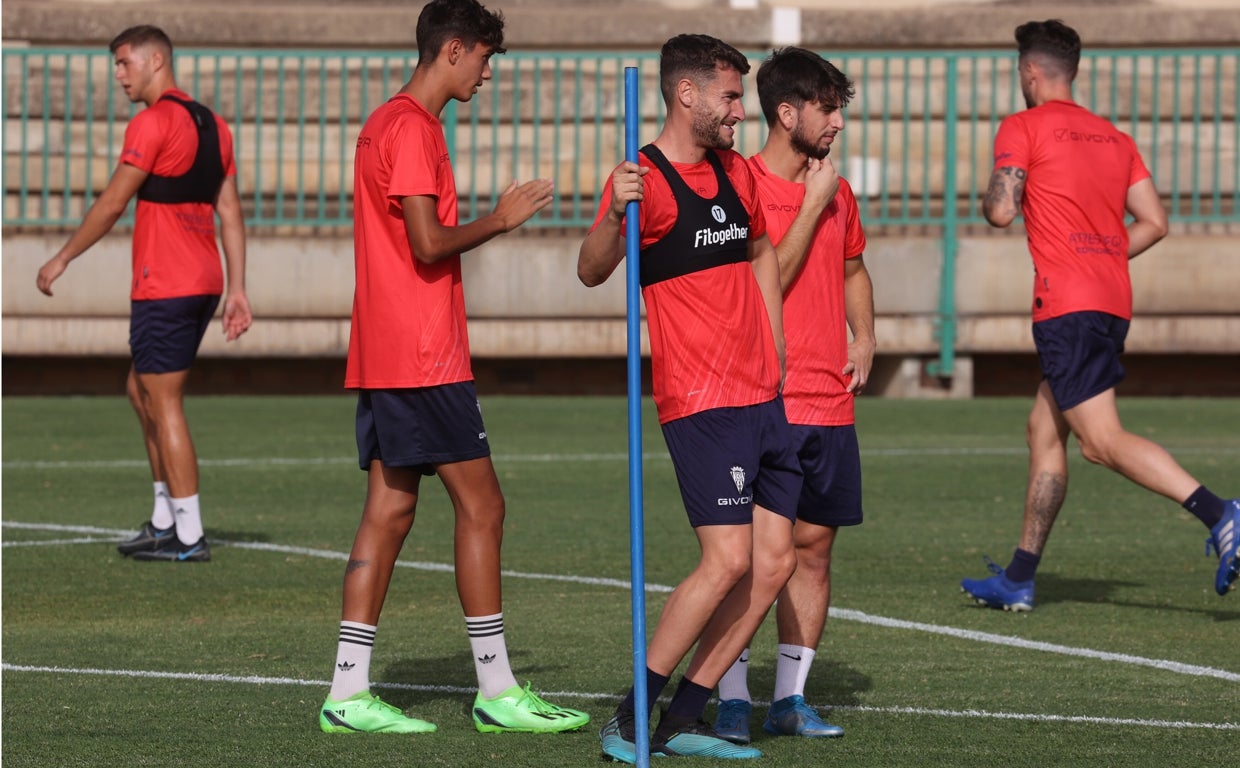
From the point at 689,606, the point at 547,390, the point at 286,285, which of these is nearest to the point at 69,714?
the point at 689,606

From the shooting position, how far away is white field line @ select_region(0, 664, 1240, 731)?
585cm

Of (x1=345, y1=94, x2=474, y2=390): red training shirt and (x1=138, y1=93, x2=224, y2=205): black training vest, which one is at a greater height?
(x1=138, y1=93, x2=224, y2=205): black training vest

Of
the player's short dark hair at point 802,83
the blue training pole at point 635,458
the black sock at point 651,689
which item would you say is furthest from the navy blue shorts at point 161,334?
the blue training pole at point 635,458

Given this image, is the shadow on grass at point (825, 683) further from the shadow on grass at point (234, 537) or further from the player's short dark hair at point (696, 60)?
the shadow on grass at point (234, 537)

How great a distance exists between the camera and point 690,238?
536 cm

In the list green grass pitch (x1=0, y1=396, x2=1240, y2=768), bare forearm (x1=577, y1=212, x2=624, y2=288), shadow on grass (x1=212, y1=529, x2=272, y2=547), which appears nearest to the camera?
bare forearm (x1=577, y1=212, x2=624, y2=288)

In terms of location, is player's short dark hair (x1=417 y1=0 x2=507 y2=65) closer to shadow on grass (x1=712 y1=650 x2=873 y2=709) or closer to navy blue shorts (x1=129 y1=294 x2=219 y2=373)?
shadow on grass (x1=712 y1=650 x2=873 y2=709)

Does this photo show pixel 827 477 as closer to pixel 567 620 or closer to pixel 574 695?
pixel 574 695

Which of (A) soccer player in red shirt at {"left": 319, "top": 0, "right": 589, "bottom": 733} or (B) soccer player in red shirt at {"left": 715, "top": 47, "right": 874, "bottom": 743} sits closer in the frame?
(A) soccer player in red shirt at {"left": 319, "top": 0, "right": 589, "bottom": 733}

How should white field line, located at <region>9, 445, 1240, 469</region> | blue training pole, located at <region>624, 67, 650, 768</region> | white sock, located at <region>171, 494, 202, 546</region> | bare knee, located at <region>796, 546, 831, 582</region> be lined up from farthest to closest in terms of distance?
1. white field line, located at <region>9, 445, 1240, 469</region>
2. white sock, located at <region>171, 494, 202, 546</region>
3. bare knee, located at <region>796, 546, 831, 582</region>
4. blue training pole, located at <region>624, 67, 650, 768</region>

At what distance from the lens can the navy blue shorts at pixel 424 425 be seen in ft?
19.3

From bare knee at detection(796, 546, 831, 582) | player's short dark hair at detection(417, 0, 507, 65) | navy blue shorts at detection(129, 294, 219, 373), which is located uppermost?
player's short dark hair at detection(417, 0, 507, 65)

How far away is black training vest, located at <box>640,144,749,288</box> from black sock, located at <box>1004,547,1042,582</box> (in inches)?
115

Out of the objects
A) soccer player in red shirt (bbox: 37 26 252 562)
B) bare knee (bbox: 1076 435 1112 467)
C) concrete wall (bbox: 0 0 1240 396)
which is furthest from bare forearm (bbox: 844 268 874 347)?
concrete wall (bbox: 0 0 1240 396)
